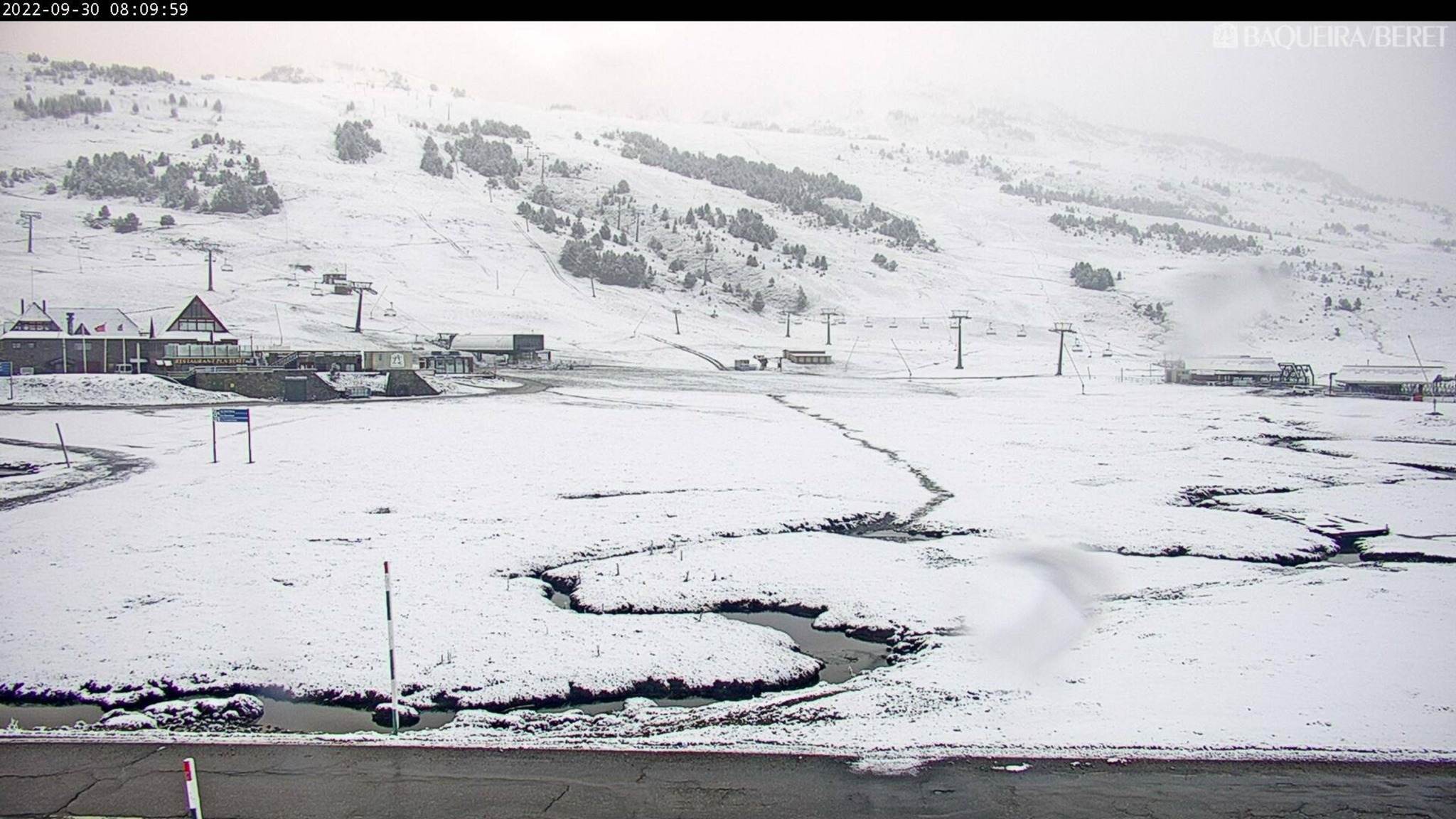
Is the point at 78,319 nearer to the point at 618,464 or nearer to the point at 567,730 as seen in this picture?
the point at 618,464

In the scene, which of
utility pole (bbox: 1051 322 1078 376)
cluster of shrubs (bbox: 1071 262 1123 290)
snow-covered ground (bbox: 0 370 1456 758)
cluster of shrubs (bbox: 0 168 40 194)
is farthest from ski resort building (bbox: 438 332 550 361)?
cluster of shrubs (bbox: 1071 262 1123 290)

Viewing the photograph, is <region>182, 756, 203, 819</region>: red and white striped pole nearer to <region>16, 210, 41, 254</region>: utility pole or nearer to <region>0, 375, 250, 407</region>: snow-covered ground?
<region>0, 375, 250, 407</region>: snow-covered ground

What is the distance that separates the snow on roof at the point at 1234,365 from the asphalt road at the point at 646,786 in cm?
8421

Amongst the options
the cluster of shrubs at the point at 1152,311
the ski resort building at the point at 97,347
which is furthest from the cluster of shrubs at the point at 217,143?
the cluster of shrubs at the point at 1152,311

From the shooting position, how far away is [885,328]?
4877 inches

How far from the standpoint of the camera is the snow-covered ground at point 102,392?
5116cm

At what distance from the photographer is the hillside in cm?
9569

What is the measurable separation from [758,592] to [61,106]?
201 meters

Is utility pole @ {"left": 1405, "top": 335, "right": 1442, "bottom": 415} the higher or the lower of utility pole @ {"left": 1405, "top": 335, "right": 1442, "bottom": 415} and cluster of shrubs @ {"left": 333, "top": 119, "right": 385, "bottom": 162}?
the lower

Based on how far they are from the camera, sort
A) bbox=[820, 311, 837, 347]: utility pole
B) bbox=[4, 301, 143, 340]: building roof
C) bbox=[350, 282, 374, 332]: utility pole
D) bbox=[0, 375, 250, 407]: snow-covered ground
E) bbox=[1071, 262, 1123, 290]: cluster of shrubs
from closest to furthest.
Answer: bbox=[0, 375, 250, 407]: snow-covered ground
bbox=[4, 301, 143, 340]: building roof
bbox=[350, 282, 374, 332]: utility pole
bbox=[820, 311, 837, 347]: utility pole
bbox=[1071, 262, 1123, 290]: cluster of shrubs

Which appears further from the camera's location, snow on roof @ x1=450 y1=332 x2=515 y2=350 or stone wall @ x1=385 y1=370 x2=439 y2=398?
snow on roof @ x1=450 y1=332 x2=515 y2=350

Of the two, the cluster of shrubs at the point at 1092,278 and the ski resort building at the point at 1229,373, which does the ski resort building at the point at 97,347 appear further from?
the cluster of shrubs at the point at 1092,278

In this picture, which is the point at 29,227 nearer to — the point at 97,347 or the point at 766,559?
the point at 97,347

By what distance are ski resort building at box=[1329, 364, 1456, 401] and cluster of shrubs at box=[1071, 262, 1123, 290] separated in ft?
241
